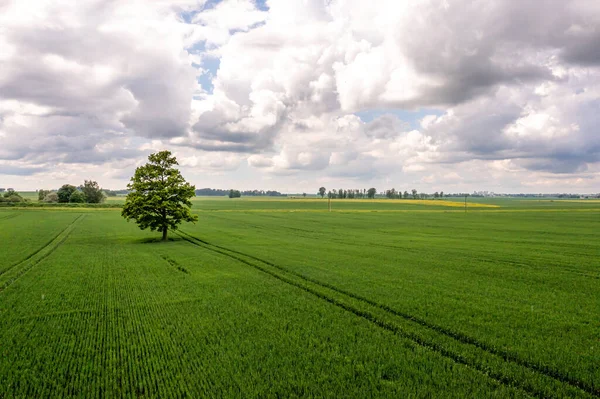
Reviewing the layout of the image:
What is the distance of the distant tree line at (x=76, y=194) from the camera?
14512 cm

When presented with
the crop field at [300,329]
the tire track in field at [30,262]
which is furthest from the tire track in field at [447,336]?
the tire track in field at [30,262]

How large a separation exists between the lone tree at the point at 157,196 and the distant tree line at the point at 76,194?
122 meters

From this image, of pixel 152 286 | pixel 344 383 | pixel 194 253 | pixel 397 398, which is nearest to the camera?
pixel 397 398

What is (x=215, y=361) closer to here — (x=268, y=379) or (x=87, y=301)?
(x=268, y=379)

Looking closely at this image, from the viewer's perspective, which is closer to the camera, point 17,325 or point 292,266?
point 17,325

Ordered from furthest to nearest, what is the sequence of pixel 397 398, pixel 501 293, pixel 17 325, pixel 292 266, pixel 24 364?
pixel 292 266, pixel 501 293, pixel 17 325, pixel 24 364, pixel 397 398

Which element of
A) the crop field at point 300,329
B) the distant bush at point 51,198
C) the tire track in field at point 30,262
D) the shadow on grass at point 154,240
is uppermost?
the distant bush at point 51,198

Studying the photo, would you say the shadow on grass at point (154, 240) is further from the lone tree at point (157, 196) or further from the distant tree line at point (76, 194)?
the distant tree line at point (76, 194)

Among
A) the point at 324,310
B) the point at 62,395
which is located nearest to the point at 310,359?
the point at 324,310

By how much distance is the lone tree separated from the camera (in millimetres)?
40656

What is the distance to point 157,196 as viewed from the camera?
40688mm

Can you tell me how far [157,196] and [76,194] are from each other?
127603mm

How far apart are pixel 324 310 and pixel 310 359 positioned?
474 cm

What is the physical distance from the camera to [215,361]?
34.2ft
